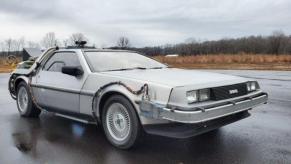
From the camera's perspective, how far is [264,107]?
8.08 m

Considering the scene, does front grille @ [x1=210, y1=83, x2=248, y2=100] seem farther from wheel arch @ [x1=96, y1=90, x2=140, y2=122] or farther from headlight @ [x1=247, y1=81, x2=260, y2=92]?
wheel arch @ [x1=96, y1=90, x2=140, y2=122]

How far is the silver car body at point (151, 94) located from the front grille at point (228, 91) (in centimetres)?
6

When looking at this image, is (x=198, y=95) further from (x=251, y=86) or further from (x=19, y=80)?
(x=19, y=80)

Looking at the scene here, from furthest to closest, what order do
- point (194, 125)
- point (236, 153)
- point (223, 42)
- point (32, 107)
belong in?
point (223, 42)
point (32, 107)
point (236, 153)
point (194, 125)

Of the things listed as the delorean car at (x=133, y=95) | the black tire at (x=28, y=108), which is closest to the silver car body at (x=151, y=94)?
the delorean car at (x=133, y=95)

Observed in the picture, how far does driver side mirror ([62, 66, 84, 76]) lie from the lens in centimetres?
530

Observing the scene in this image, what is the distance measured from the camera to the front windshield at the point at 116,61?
5504mm

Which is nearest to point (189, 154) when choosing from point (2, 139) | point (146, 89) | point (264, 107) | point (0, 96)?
point (146, 89)

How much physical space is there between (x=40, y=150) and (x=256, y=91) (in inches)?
131

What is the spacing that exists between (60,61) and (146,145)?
2.35 metres

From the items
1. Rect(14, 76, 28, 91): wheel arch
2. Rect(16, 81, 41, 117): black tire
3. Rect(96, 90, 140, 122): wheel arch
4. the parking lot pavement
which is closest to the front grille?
the parking lot pavement

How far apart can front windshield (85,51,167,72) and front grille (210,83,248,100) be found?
1.71 meters

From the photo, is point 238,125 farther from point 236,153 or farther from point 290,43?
point 290,43

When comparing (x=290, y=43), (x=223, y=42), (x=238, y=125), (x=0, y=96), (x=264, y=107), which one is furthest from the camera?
(x=223, y=42)
